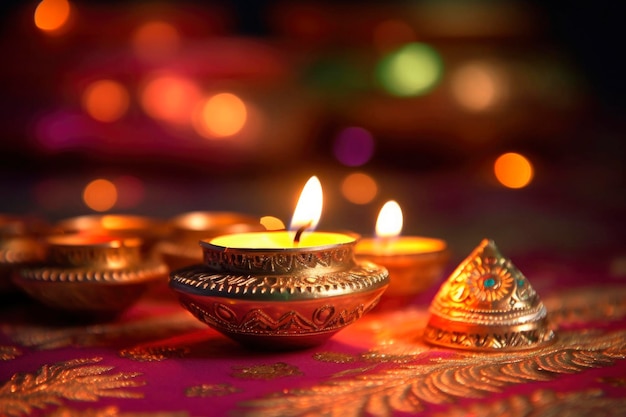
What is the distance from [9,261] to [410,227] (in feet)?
4.42

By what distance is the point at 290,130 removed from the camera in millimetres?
3838

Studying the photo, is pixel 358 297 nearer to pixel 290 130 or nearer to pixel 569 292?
pixel 569 292

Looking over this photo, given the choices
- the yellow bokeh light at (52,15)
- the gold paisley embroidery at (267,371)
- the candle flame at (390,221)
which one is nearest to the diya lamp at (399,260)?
the candle flame at (390,221)

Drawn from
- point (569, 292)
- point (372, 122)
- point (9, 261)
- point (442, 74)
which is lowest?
point (569, 292)

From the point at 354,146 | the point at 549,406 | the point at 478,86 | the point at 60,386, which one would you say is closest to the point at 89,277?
the point at 60,386

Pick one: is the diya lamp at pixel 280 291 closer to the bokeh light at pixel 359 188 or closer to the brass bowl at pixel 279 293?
the brass bowl at pixel 279 293

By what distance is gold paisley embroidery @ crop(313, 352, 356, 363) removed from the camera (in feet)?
3.14

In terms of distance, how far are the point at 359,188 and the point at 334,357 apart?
2032 mm

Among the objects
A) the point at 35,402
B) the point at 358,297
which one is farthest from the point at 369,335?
the point at 35,402

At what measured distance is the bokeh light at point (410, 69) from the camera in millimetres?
3779

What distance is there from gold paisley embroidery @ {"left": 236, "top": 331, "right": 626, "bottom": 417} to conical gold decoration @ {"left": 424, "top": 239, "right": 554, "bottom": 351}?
2cm

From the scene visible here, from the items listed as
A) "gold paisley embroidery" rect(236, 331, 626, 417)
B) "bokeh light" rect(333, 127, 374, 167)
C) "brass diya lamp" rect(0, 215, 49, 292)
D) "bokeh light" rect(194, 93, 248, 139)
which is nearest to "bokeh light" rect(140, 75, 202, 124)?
"bokeh light" rect(194, 93, 248, 139)

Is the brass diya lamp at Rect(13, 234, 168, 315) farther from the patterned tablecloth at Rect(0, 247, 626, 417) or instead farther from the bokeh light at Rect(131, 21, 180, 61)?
the bokeh light at Rect(131, 21, 180, 61)

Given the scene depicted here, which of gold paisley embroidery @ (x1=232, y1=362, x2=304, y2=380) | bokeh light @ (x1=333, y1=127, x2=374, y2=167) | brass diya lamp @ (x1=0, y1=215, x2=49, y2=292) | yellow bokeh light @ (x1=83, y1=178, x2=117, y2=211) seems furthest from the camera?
bokeh light @ (x1=333, y1=127, x2=374, y2=167)
